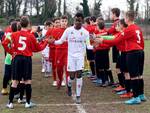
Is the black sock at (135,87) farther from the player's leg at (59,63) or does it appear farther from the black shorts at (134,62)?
the player's leg at (59,63)

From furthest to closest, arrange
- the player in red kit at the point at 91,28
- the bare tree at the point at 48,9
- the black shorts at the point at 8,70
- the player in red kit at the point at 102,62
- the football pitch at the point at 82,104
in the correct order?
the bare tree at the point at 48,9, the player in red kit at the point at 91,28, the player in red kit at the point at 102,62, the black shorts at the point at 8,70, the football pitch at the point at 82,104

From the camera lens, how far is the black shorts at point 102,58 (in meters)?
13.0

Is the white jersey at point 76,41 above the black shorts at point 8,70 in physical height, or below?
above

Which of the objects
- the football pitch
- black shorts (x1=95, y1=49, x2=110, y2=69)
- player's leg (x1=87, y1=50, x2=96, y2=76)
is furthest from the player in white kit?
player's leg (x1=87, y1=50, x2=96, y2=76)

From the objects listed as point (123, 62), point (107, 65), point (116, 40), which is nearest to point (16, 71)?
point (116, 40)

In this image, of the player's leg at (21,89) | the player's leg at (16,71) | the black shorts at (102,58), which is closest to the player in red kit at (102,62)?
the black shorts at (102,58)

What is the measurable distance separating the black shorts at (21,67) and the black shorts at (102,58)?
3.74 metres

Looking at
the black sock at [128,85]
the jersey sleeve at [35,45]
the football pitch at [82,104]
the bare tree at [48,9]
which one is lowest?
the football pitch at [82,104]

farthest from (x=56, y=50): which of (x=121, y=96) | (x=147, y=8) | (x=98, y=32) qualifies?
(x=147, y=8)

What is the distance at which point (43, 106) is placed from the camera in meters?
10.1

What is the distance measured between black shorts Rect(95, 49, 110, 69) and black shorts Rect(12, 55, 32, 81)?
374 centimetres

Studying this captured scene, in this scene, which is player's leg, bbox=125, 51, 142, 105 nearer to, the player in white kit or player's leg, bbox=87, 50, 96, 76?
the player in white kit

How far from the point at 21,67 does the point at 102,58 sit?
391 cm

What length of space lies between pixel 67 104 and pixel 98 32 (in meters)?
3.51
